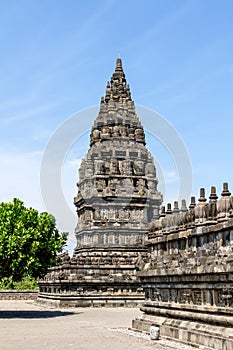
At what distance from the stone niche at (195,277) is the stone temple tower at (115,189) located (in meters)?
26.0

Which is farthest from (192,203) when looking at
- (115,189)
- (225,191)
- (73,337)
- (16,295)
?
(16,295)

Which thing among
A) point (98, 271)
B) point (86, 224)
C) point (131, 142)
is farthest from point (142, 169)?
point (98, 271)

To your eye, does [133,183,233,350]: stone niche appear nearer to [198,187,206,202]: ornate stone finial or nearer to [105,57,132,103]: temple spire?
[198,187,206,202]: ornate stone finial

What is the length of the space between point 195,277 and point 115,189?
39.6m

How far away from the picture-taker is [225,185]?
1997 centimetres

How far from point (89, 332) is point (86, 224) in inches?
1370

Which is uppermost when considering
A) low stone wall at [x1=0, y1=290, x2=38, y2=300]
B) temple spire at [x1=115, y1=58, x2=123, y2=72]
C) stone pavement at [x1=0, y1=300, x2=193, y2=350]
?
temple spire at [x1=115, y1=58, x2=123, y2=72]

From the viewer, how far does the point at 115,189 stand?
59156mm

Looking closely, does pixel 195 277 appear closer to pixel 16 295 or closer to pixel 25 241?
pixel 25 241

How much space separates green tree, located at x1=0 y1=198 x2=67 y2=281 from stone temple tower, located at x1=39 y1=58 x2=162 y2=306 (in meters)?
14.9

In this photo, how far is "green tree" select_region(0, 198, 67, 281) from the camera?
108 ft

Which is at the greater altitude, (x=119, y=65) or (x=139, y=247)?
(x=119, y=65)

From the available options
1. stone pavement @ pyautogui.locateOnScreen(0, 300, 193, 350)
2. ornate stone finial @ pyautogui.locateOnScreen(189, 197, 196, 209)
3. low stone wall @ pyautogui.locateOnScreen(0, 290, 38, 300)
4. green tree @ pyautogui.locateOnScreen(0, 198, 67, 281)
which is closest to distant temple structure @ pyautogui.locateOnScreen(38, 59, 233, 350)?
ornate stone finial @ pyautogui.locateOnScreen(189, 197, 196, 209)

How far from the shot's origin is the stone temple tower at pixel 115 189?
5691 centimetres
